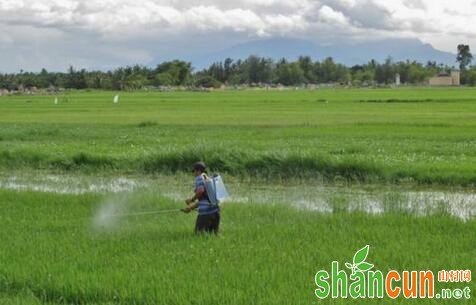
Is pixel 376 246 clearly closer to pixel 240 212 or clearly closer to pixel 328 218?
pixel 328 218

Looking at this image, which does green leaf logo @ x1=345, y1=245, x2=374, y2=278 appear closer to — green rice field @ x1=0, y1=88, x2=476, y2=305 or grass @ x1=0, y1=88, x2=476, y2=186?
green rice field @ x1=0, y1=88, x2=476, y2=305

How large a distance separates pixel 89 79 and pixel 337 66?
6073 cm

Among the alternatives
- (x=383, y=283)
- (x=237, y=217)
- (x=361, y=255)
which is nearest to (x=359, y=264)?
(x=361, y=255)

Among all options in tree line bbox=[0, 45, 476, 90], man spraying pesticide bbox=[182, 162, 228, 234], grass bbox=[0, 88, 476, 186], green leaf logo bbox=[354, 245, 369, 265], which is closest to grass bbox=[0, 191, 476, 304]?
green leaf logo bbox=[354, 245, 369, 265]

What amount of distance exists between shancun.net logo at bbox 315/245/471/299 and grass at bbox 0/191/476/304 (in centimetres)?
19

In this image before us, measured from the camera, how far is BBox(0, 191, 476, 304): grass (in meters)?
6.93

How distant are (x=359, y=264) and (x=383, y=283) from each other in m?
0.62

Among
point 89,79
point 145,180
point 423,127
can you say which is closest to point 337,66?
point 89,79

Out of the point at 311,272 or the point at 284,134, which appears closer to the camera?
the point at 311,272

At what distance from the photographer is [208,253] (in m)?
8.45

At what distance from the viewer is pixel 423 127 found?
28922 millimetres

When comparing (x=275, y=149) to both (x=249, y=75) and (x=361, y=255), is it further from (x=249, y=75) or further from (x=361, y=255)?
(x=249, y=75)

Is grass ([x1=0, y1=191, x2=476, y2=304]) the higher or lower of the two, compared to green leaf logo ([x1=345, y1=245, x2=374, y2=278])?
lower

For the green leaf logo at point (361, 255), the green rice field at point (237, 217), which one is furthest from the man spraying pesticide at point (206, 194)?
the green leaf logo at point (361, 255)
